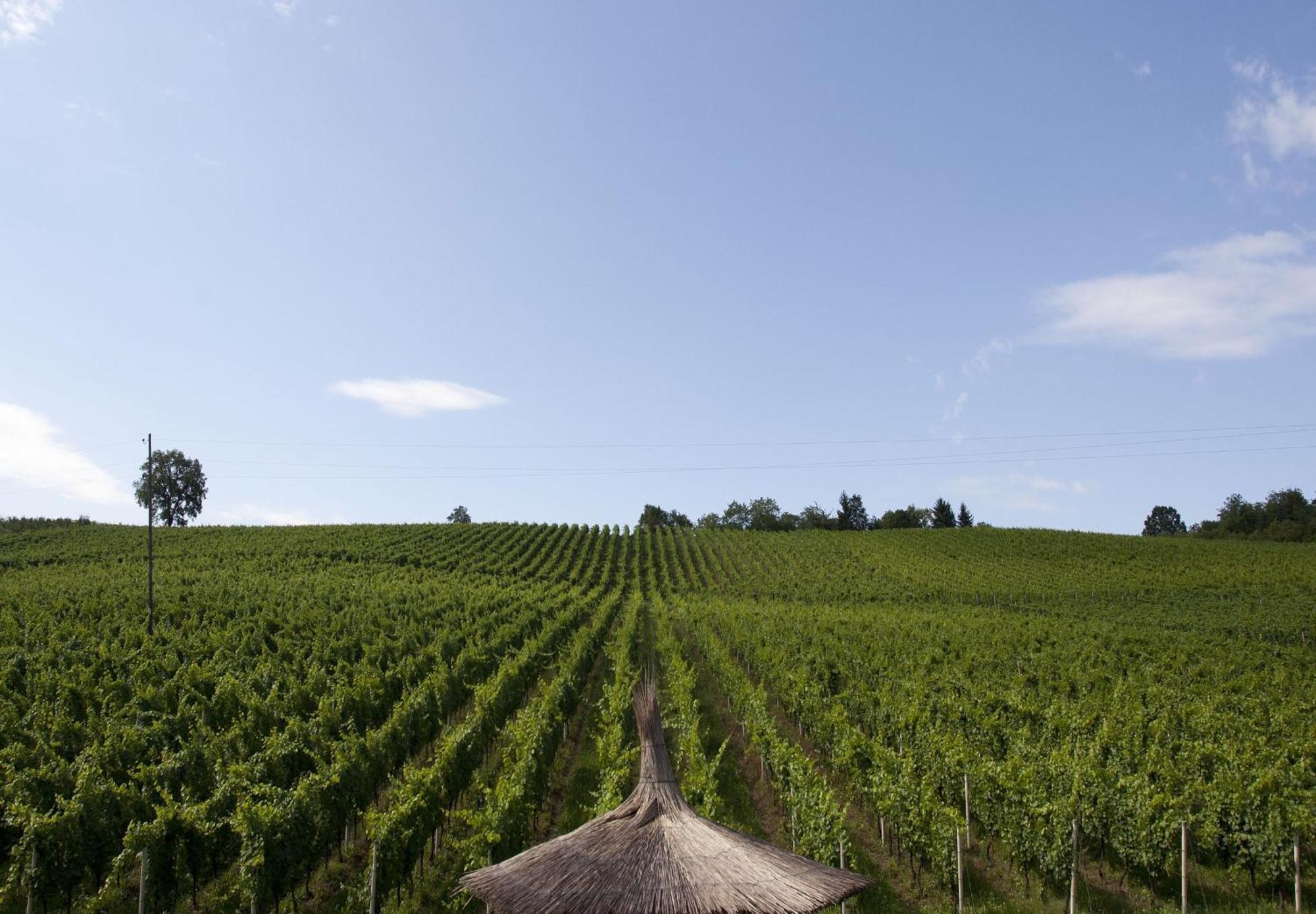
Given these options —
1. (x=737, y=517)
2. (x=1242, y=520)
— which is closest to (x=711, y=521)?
(x=737, y=517)

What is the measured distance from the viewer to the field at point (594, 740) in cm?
1270

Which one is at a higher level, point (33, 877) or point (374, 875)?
point (374, 875)

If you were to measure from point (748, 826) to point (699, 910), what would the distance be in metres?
9.58

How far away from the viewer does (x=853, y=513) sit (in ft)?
391

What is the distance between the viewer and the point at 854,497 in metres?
120

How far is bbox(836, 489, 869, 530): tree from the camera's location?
117312mm

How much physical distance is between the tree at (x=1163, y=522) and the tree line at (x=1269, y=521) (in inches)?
501

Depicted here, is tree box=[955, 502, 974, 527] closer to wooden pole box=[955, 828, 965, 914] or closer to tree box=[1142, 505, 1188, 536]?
tree box=[1142, 505, 1188, 536]

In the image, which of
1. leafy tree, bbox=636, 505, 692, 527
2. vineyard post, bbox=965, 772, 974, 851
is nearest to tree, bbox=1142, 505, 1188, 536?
leafy tree, bbox=636, 505, 692, 527

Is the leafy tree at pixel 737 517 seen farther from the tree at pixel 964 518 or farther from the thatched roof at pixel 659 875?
the thatched roof at pixel 659 875

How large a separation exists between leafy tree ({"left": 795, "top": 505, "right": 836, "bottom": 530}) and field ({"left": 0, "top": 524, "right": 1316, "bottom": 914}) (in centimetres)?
6847

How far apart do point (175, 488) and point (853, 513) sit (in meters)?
94.8

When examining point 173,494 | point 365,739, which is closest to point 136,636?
point 365,739

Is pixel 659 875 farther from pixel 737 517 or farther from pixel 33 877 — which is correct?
pixel 737 517
